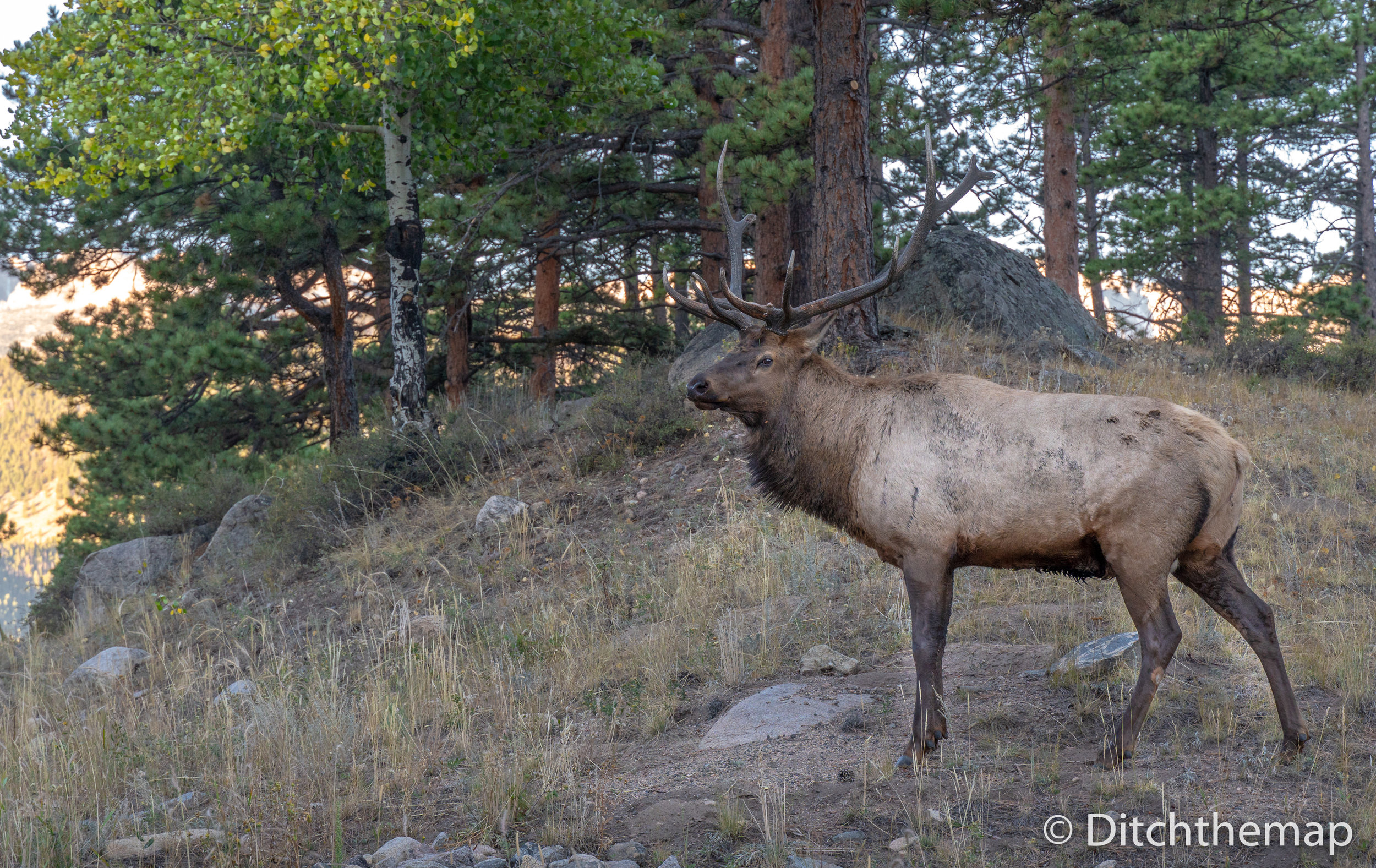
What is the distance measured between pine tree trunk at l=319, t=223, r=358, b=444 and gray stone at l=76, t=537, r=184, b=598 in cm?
347

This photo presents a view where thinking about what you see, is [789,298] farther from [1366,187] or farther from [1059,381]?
[1366,187]

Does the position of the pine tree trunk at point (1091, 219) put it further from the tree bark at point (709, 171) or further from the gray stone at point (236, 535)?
the gray stone at point (236, 535)

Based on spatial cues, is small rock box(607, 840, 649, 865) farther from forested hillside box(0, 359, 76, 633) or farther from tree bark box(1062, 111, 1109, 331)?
forested hillside box(0, 359, 76, 633)

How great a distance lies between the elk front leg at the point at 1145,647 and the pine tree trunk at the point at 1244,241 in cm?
1775

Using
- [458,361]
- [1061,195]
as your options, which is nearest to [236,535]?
[458,361]

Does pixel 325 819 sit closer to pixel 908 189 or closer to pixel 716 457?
pixel 716 457

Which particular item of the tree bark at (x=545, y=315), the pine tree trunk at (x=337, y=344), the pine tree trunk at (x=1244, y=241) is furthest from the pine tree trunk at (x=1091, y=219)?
the pine tree trunk at (x=337, y=344)

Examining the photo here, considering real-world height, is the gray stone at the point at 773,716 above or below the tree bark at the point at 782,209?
below

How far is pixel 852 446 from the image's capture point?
→ 211 inches

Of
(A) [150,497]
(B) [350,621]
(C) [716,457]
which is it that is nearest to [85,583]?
(A) [150,497]

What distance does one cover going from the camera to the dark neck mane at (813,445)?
5.45 m

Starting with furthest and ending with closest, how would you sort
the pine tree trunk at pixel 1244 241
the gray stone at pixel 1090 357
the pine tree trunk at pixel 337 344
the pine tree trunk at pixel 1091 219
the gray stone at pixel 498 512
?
the pine tree trunk at pixel 1091 219 < the pine tree trunk at pixel 1244 241 < the pine tree trunk at pixel 337 344 < the gray stone at pixel 1090 357 < the gray stone at pixel 498 512

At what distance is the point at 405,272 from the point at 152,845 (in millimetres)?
9080

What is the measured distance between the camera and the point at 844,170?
416 inches
